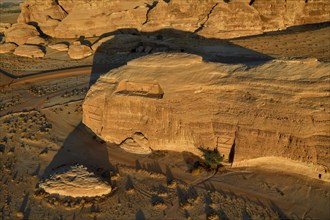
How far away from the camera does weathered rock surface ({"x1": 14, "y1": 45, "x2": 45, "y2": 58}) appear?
3631 centimetres

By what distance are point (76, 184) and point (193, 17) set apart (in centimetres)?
3023

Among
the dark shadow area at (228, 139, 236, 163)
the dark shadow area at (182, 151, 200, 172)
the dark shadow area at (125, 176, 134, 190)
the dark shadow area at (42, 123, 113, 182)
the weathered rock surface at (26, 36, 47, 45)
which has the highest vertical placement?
the weathered rock surface at (26, 36, 47, 45)

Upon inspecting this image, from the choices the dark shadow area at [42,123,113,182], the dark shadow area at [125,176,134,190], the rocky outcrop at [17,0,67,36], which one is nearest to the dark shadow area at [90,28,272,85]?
the rocky outcrop at [17,0,67,36]

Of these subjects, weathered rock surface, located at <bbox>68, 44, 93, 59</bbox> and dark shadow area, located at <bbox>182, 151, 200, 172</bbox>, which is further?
weathered rock surface, located at <bbox>68, 44, 93, 59</bbox>

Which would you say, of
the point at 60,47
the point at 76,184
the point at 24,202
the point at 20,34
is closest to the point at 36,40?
the point at 20,34

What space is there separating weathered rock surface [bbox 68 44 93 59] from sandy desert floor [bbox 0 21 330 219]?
14904 mm

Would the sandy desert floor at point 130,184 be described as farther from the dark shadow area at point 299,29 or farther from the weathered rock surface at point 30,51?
the dark shadow area at point 299,29

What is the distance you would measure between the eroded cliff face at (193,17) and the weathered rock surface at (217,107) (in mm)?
22737

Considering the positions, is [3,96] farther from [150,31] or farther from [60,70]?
[150,31]

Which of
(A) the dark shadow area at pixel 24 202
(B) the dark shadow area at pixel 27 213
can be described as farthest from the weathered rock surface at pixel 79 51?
(B) the dark shadow area at pixel 27 213

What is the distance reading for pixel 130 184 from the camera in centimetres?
1426

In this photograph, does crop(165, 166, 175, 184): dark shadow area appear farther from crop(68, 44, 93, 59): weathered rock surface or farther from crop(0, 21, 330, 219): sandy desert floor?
crop(68, 44, 93, 59): weathered rock surface

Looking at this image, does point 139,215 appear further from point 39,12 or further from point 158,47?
point 39,12

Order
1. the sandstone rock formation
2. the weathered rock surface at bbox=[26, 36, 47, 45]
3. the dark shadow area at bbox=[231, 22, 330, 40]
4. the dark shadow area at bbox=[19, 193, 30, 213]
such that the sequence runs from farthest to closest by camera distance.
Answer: the weathered rock surface at bbox=[26, 36, 47, 45] < the sandstone rock formation < the dark shadow area at bbox=[231, 22, 330, 40] < the dark shadow area at bbox=[19, 193, 30, 213]
